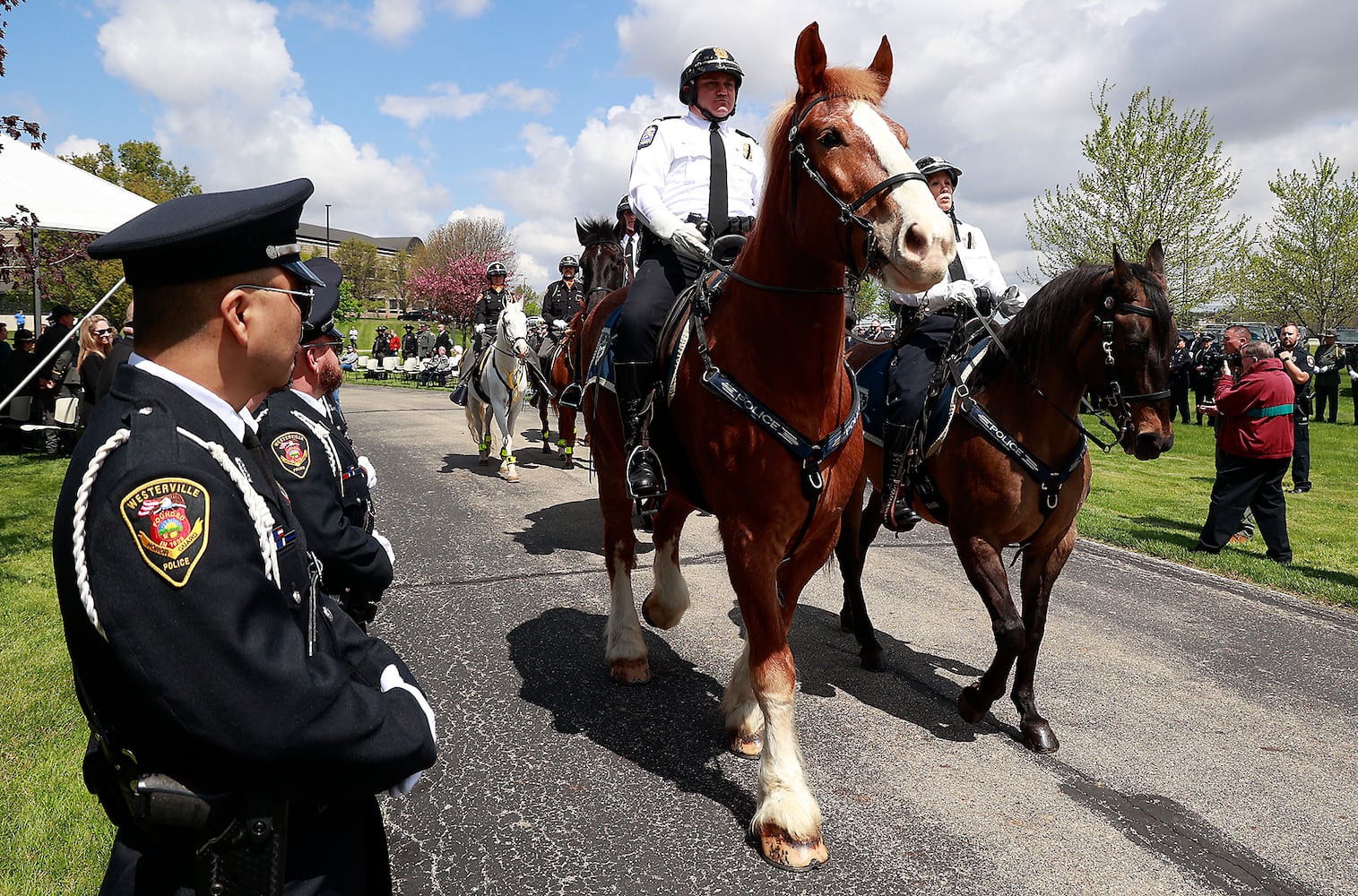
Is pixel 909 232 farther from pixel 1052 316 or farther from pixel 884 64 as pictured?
pixel 1052 316

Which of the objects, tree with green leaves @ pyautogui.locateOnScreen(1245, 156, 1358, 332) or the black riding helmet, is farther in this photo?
tree with green leaves @ pyautogui.locateOnScreen(1245, 156, 1358, 332)

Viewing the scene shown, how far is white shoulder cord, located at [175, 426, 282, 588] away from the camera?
1.47 meters

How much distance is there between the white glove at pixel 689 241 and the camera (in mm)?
4234

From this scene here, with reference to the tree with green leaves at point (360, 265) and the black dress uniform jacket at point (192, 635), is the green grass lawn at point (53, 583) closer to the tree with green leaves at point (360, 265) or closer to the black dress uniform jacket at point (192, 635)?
the black dress uniform jacket at point (192, 635)

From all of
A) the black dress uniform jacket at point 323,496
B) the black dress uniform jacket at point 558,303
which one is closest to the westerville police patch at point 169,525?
the black dress uniform jacket at point 323,496

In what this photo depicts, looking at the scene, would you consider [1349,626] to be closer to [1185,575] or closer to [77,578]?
[1185,575]

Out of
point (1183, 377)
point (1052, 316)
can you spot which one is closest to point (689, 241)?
point (1052, 316)

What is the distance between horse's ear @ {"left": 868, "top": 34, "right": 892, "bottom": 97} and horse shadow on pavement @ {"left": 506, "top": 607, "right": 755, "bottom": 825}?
3082 millimetres

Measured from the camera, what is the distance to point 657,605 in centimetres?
514

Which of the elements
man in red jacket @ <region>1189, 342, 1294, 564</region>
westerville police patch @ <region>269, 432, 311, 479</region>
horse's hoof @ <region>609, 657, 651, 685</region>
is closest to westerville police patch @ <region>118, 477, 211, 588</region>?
westerville police patch @ <region>269, 432, 311, 479</region>

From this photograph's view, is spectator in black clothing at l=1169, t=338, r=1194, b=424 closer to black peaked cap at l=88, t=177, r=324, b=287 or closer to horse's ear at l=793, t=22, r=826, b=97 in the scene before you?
horse's ear at l=793, t=22, r=826, b=97

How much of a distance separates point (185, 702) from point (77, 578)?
0.86 ft

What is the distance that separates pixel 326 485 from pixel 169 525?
6.00ft

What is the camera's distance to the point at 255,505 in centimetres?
148
